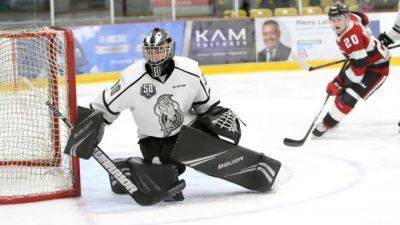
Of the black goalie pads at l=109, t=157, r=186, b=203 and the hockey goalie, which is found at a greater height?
the hockey goalie

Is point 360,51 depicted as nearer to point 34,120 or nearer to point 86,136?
point 34,120

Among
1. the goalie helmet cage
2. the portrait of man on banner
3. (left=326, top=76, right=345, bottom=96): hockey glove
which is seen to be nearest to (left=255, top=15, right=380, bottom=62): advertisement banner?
the portrait of man on banner

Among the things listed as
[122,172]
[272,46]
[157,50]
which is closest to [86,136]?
[122,172]

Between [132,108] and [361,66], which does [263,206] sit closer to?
[132,108]

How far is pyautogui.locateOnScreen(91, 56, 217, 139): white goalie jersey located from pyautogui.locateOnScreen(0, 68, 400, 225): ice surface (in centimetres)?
34

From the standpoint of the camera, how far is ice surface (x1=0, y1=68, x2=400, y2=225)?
325cm

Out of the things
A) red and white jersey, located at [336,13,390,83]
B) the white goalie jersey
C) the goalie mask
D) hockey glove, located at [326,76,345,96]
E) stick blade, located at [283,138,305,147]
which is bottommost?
stick blade, located at [283,138,305,147]

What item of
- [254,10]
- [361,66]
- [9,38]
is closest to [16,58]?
[9,38]

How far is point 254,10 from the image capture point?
981 centimetres

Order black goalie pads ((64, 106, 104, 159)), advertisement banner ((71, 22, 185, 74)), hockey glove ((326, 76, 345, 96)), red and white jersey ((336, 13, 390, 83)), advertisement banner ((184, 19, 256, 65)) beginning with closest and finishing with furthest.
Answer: black goalie pads ((64, 106, 104, 159)) < red and white jersey ((336, 13, 390, 83)) < hockey glove ((326, 76, 345, 96)) < advertisement banner ((71, 22, 185, 74)) < advertisement banner ((184, 19, 256, 65))

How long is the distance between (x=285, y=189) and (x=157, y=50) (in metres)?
0.86

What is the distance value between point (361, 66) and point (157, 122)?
6.40 feet

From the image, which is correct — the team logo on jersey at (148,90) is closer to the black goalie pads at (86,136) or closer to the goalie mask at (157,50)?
the goalie mask at (157,50)

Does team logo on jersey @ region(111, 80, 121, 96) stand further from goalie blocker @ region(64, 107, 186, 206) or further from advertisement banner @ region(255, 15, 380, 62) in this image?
advertisement banner @ region(255, 15, 380, 62)
